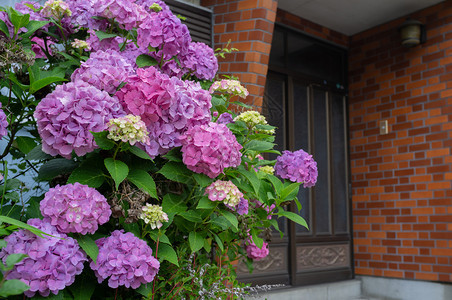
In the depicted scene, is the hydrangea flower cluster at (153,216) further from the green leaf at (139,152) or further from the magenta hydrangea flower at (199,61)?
the magenta hydrangea flower at (199,61)

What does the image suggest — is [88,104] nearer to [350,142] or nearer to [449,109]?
[449,109]

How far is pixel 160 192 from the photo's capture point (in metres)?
1.64

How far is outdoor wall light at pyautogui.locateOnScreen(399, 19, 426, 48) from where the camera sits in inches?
181

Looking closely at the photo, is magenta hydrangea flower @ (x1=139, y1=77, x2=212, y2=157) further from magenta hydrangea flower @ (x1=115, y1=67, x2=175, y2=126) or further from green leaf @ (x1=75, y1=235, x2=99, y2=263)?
green leaf @ (x1=75, y1=235, x2=99, y2=263)

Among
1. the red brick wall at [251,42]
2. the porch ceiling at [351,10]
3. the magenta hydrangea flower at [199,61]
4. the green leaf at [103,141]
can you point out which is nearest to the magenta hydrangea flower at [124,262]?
the green leaf at [103,141]

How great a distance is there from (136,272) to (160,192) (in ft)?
1.22

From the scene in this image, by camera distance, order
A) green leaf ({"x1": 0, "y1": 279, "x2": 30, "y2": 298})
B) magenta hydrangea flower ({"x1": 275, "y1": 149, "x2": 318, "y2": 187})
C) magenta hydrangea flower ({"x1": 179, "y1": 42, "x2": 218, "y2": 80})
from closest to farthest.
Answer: green leaf ({"x1": 0, "y1": 279, "x2": 30, "y2": 298}) → magenta hydrangea flower ({"x1": 179, "y1": 42, "x2": 218, "y2": 80}) → magenta hydrangea flower ({"x1": 275, "y1": 149, "x2": 318, "y2": 187})

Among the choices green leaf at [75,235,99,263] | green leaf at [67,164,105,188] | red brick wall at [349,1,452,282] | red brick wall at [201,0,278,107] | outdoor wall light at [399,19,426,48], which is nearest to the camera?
green leaf at [75,235,99,263]

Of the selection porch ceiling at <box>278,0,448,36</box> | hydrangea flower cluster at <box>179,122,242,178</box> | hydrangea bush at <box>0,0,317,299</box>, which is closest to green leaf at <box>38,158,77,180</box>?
hydrangea bush at <box>0,0,317,299</box>

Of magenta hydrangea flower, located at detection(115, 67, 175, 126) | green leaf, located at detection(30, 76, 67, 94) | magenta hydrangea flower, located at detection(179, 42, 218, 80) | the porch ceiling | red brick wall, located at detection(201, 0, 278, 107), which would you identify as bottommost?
magenta hydrangea flower, located at detection(115, 67, 175, 126)

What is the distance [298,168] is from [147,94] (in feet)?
2.68

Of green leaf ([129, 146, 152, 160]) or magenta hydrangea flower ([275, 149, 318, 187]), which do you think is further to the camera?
magenta hydrangea flower ([275, 149, 318, 187])

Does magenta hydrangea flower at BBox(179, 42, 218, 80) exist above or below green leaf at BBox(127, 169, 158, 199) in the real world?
above

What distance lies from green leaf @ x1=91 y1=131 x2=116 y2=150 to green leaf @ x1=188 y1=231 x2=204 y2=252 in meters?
0.44
